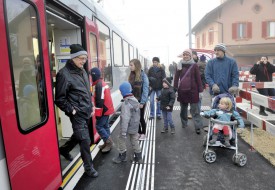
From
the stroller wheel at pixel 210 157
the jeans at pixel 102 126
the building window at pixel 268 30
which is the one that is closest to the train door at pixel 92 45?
the jeans at pixel 102 126

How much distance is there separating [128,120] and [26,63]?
1966 mm

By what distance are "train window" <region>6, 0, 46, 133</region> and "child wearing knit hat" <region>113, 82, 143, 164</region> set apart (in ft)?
4.92

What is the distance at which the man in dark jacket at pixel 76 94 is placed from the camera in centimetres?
326

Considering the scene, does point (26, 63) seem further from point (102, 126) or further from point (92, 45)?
point (92, 45)

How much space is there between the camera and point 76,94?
3.41 m

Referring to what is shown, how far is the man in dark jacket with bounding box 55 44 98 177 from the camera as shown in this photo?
10.7 ft

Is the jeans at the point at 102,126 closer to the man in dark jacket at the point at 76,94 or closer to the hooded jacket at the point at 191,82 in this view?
the man in dark jacket at the point at 76,94

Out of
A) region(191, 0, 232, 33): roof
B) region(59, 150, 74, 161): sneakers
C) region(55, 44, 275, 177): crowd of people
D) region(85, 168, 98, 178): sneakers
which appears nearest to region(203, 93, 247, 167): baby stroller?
region(55, 44, 275, 177): crowd of people

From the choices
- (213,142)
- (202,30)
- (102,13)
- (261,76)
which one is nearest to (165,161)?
(213,142)

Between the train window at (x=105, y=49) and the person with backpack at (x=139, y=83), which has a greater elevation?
the train window at (x=105, y=49)

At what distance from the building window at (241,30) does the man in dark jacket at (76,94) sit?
85.2 ft


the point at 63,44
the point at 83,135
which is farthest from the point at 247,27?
the point at 83,135

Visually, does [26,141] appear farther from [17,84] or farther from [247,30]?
[247,30]

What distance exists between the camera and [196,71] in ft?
19.2
